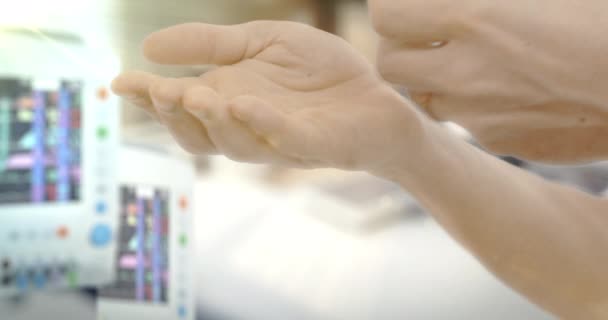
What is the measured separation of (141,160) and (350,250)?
0.39 m

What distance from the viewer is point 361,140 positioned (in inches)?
12.7

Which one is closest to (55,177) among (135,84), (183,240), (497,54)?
(183,240)

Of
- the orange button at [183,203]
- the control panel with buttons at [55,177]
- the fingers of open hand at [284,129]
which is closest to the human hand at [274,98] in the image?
the fingers of open hand at [284,129]

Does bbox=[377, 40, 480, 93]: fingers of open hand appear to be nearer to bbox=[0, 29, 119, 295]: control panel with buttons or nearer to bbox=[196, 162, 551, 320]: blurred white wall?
bbox=[0, 29, 119, 295]: control panel with buttons

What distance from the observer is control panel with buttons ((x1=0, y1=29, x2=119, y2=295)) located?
53cm

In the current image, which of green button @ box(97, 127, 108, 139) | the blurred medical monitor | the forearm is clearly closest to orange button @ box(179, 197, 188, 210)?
the blurred medical monitor

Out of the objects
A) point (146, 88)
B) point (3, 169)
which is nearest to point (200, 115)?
point (146, 88)

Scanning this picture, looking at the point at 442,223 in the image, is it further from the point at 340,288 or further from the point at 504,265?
the point at 340,288

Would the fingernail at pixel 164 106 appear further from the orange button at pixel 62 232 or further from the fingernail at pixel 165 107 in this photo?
the orange button at pixel 62 232

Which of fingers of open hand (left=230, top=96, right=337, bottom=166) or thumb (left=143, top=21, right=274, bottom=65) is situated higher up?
thumb (left=143, top=21, right=274, bottom=65)

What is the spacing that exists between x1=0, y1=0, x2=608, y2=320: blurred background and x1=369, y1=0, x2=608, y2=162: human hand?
94 mm

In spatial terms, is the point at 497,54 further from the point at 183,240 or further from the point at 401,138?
the point at 183,240

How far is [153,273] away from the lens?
0.63 m

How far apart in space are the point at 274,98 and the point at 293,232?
2.05ft
